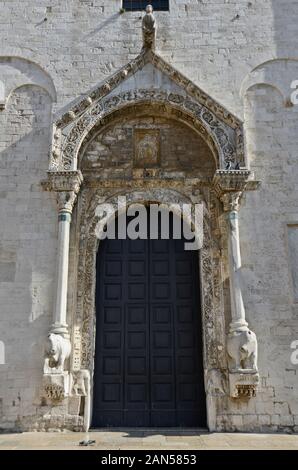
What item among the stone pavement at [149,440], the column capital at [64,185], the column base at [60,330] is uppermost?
the column capital at [64,185]

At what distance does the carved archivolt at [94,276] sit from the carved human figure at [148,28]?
326 cm

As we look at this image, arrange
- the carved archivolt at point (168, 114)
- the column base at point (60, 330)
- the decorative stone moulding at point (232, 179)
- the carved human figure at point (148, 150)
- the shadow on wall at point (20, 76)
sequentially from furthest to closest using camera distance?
1. the shadow on wall at point (20, 76)
2. the carved human figure at point (148, 150)
3. the carved archivolt at point (168, 114)
4. the decorative stone moulding at point (232, 179)
5. the column base at point (60, 330)

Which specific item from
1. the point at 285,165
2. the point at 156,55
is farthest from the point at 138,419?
the point at 156,55

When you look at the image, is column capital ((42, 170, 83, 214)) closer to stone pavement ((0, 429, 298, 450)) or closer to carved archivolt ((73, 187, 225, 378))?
carved archivolt ((73, 187, 225, 378))

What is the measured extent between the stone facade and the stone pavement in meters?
0.45

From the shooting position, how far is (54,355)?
316 inches

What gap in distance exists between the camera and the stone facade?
8.38 meters

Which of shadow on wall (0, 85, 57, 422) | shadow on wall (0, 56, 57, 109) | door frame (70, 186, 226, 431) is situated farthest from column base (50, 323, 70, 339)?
shadow on wall (0, 56, 57, 109)

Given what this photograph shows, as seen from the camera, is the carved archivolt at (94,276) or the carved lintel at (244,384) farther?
the carved archivolt at (94,276)

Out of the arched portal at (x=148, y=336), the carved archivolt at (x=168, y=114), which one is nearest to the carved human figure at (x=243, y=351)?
the arched portal at (x=148, y=336)

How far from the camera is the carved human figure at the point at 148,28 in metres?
9.90

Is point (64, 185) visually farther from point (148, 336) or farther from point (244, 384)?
point (244, 384)

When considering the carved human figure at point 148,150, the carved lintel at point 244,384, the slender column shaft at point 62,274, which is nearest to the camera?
the carved lintel at point 244,384

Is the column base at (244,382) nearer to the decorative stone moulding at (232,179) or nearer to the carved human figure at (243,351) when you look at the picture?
the carved human figure at (243,351)
